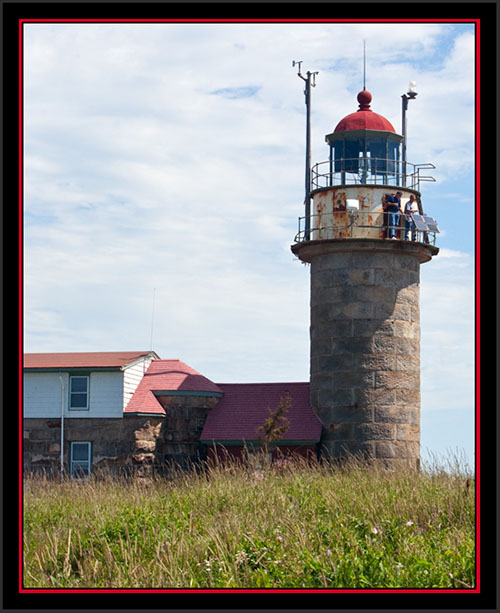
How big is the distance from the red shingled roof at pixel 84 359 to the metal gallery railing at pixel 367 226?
6200 millimetres

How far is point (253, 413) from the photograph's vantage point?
80.1ft

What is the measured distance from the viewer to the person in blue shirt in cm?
2333

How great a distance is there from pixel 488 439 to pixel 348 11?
3182 mm

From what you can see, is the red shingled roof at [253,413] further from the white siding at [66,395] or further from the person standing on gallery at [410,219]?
the person standing on gallery at [410,219]

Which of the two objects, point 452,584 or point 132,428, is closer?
point 452,584

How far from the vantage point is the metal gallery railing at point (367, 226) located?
23234mm

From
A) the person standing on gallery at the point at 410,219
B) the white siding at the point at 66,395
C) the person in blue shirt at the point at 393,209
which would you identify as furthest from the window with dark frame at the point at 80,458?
the person standing on gallery at the point at 410,219

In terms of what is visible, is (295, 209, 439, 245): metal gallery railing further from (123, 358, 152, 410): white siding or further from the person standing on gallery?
(123, 358, 152, 410): white siding

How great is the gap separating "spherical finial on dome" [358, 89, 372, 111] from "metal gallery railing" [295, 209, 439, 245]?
3.35m

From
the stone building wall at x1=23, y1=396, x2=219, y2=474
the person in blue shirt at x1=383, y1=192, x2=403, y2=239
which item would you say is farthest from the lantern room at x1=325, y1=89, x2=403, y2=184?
the stone building wall at x1=23, y1=396, x2=219, y2=474

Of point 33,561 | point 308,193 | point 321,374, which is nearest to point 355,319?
point 321,374

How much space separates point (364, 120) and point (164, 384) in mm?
9110

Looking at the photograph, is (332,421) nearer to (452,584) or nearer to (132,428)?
(132,428)

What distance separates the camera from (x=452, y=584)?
916 cm
